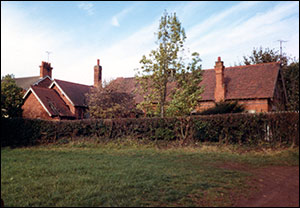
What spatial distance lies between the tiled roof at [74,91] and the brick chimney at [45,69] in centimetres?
722

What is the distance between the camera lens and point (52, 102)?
2542 centimetres

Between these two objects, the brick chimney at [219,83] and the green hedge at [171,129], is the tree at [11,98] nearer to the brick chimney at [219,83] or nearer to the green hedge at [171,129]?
the green hedge at [171,129]

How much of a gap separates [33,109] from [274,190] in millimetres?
23900

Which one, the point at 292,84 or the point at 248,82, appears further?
the point at 292,84

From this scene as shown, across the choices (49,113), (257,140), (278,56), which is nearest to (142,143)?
(257,140)

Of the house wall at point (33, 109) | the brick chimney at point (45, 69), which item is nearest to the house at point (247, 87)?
the house wall at point (33, 109)

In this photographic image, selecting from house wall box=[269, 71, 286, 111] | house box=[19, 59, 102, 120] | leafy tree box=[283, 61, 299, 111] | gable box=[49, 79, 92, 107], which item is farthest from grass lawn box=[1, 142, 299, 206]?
leafy tree box=[283, 61, 299, 111]

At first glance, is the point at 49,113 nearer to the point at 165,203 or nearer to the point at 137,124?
the point at 137,124

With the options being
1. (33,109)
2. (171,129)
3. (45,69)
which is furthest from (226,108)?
(45,69)

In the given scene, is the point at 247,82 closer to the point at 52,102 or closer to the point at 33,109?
the point at 52,102

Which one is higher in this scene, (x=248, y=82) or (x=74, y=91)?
(x=248, y=82)

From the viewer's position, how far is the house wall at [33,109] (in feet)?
81.0

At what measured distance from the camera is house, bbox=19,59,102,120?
24.7 m

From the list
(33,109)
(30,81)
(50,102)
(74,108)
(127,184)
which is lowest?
(127,184)
